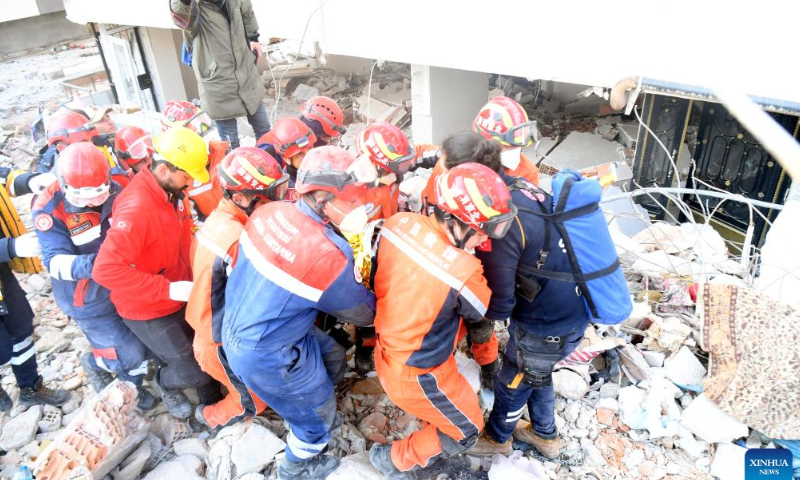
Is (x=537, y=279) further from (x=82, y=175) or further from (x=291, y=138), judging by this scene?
(x=82, y=175)

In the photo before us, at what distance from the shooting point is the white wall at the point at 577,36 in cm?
374

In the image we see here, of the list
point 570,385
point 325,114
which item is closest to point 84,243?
point 325,114

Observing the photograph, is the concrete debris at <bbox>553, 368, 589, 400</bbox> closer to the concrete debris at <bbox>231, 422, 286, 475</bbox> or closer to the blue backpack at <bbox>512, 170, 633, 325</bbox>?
the blue backpack at <bbox>512, 170, 633, 325</bbox>

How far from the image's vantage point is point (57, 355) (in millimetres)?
4559

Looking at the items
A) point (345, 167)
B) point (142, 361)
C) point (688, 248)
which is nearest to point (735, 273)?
point (688, 248)

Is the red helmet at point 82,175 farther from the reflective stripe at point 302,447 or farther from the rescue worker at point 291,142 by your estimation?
the reflective stripe at point 302,447

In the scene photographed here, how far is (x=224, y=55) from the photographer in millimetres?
5441

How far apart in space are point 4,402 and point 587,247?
4.24m

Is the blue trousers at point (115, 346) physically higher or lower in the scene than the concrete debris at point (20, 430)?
higher

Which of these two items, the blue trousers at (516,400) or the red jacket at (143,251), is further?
the red jacket at (143,251)

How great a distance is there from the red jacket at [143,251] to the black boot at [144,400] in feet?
2.63

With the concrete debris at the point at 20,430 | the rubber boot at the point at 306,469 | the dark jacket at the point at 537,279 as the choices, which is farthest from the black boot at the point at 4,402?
the dark jacket at the point at 537,279

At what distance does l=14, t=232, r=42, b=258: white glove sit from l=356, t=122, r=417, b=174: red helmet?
223 cm

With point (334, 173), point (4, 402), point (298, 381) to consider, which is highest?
point (334, 173)
